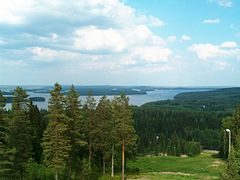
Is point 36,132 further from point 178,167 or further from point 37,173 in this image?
point 178,167

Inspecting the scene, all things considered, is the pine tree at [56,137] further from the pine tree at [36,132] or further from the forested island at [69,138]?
the pine tree at [36,132]

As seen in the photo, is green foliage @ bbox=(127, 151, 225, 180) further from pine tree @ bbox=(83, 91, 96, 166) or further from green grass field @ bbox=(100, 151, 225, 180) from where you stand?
pine tree @ bbox=(83, 91, 96, 166)

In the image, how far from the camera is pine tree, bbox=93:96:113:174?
5209cm

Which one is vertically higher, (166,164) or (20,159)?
(20,159)

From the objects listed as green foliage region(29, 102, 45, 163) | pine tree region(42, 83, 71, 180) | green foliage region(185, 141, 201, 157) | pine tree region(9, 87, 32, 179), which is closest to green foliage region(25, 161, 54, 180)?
green foliage region(29, 102, 45, 163)

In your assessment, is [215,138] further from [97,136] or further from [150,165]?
[97,136]

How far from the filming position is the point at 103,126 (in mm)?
52094

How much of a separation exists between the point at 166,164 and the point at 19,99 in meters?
44.8

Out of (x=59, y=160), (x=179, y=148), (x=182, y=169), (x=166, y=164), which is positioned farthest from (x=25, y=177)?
(x=179, y=148)

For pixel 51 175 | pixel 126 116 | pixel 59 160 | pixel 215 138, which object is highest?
pixel 126 116

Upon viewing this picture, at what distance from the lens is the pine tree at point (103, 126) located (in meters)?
52.1

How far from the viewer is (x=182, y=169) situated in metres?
70.9

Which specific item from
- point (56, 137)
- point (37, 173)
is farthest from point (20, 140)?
point (37, 173)

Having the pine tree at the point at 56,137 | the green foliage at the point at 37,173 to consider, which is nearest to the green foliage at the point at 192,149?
the green foliage at the point at 37,173
